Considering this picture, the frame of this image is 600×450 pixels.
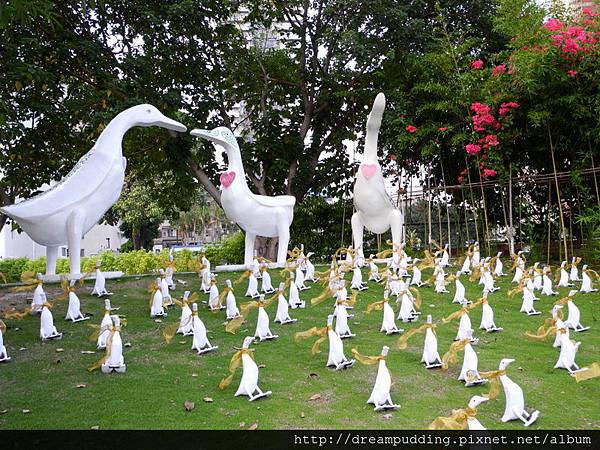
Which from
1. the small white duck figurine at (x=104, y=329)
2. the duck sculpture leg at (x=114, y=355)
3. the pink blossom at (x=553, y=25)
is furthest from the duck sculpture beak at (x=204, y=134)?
the pink blossom at (x=553, y=25)

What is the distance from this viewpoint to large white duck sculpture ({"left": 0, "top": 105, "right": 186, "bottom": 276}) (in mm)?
9344

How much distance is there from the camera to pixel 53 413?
4922mm

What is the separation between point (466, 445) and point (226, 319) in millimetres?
4524

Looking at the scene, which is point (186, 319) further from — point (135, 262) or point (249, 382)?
point (135, 262)

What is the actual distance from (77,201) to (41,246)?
23.1 metres

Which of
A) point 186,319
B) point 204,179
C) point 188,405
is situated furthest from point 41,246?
point 188,405

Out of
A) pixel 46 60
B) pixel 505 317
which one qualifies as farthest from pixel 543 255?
pixel 46 60

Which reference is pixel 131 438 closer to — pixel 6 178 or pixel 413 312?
pixel 413 312

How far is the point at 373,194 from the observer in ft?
38.8

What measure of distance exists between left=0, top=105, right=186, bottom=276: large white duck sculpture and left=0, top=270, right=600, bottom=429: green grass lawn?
1894mm

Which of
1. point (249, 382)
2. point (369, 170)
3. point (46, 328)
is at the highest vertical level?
point (369, 170)

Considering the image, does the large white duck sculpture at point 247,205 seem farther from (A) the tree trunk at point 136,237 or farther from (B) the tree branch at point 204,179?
(A) the tree trunk at point 136,237

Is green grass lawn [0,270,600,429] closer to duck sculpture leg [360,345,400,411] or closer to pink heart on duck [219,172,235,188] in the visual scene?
duck sculpture leg [360,345,400,411]

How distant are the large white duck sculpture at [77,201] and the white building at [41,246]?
8490mm
